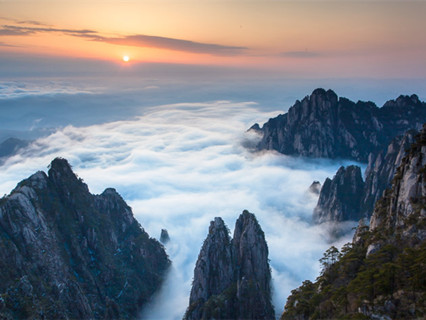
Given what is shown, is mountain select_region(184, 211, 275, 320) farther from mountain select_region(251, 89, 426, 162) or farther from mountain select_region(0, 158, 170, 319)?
mountain select_region(251, 89, 426, 162)

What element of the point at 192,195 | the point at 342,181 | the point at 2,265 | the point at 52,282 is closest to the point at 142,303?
the point at 52,282

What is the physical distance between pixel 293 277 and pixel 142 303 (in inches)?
1575

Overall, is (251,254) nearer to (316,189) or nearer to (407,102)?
(316,189)

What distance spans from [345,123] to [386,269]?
171 m

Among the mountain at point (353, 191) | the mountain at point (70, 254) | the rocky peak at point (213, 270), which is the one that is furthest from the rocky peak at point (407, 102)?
the rocky peak at point (213, 270)

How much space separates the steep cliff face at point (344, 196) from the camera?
120 metres

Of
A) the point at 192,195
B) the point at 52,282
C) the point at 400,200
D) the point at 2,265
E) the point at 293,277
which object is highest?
the point at 400,200

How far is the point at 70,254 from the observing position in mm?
69188

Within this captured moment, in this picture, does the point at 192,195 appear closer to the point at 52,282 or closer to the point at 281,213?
the point at 281,213

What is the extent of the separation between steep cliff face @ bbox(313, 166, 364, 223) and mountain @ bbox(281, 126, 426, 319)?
76428mm

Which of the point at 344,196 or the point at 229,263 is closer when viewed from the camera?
the point at 229,263

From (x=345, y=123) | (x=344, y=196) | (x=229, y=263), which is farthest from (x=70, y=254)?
(x=345, y=123)

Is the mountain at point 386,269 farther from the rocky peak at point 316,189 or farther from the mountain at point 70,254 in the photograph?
the rocky peak at point 316,189

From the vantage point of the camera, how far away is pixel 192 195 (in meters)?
194
